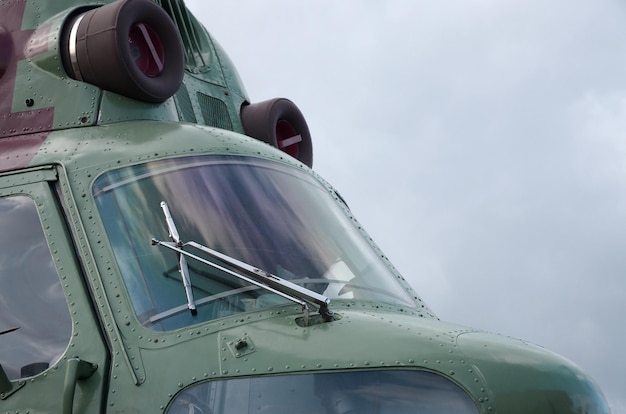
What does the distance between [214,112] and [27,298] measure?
10.2 ft

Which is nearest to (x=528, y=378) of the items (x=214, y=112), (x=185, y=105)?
(x=185, y=105)

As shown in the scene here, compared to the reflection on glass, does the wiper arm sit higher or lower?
higher

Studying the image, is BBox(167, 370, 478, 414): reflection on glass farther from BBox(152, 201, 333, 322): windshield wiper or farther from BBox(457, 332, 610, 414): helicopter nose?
BBox(152, 201, 333, 322): windshield wiper

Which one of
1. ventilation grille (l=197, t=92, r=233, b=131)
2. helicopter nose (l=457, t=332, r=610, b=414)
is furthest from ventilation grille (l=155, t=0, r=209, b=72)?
helicopter nose (l=457, t=332, r=610, b=414)

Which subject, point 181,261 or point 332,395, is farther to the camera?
point 181,261

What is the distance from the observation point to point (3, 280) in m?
4.98

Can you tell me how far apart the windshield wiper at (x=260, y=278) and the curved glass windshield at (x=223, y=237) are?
0.05 m

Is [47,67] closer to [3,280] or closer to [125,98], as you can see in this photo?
[125,98]

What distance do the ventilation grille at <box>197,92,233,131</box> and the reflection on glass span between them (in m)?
3.57

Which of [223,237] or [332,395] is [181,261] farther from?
[332,395]

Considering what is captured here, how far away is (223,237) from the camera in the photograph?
16.4ft

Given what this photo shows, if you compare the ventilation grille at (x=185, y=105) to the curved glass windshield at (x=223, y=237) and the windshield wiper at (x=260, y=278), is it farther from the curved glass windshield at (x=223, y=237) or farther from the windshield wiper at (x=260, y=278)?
the windshield wiper at (x=260, y=278)

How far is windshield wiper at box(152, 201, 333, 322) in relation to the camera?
14.7 feet

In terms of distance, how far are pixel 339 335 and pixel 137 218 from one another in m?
1.40
